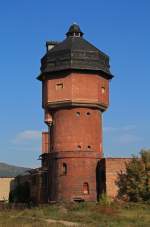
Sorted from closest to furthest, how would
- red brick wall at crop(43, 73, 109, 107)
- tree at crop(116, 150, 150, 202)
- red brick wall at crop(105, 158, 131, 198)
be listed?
tree at crop(116, 150, 150, 202) < red brick wall at crop(105, 158, 131, 198) < red brick wall at crop(43, 73, 109, 107)

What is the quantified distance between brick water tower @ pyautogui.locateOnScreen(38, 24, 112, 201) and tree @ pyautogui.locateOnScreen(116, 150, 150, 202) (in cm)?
336

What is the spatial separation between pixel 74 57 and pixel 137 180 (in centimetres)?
1170

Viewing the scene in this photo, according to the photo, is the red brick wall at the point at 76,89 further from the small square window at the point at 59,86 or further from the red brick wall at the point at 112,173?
the red brick wall at the point at 112,173

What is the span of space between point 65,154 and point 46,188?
453 centimetres

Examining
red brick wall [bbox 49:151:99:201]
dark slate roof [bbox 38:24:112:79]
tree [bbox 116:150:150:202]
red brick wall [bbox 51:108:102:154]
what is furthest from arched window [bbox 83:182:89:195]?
dark slate roof [bbox 38:24:112:79]

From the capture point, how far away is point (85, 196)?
4588 centimetres

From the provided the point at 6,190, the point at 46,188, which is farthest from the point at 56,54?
the point at 6,190

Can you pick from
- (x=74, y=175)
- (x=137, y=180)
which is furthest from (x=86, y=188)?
(x=137, y=180)

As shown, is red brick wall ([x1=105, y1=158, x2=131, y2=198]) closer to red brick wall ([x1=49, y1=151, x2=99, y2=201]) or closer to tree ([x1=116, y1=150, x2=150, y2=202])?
tree ([x1=116, y1=150, x2=150, y2=202])

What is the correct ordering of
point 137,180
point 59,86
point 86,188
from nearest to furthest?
point 137,180
point 86,188
point 59,86

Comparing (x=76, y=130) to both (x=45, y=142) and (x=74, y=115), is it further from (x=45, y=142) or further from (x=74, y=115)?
(x=45, y=142)

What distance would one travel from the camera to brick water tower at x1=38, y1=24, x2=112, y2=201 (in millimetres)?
45938

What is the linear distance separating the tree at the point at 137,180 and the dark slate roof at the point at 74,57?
8.79m

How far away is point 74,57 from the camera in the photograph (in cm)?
4706
